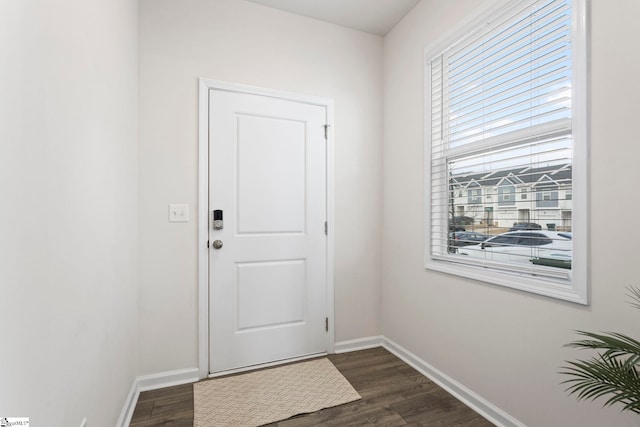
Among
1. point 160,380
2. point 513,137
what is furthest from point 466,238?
point 160,380

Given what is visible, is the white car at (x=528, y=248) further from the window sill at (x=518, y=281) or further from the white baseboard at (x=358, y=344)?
the white baseboard at (x=358, y=344)

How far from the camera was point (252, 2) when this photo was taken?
2316 millimetres

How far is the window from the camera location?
53.3 inches

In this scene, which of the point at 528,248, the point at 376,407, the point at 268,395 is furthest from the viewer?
the point at 268,395

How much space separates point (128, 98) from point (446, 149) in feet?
6.76

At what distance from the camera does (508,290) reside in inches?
64.7

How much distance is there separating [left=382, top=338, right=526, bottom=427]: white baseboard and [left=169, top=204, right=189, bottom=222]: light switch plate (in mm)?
1973

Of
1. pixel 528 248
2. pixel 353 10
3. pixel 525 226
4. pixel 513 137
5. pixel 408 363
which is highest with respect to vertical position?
pixel 353 10

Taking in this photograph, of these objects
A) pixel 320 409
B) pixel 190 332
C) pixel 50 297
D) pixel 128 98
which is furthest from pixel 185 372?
pixel 128 98

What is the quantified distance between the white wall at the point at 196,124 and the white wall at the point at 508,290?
8.2 inches

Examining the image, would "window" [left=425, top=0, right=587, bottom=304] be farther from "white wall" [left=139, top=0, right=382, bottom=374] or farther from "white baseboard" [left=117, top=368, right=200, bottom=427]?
"white baseboard" [left=117, top=368, right=200, bottom=427]

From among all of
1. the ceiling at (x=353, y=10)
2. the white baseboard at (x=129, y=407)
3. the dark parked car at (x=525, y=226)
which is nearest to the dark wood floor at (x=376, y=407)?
the white baseboard at (x=129, y=407)

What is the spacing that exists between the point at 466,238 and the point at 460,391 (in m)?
0.96

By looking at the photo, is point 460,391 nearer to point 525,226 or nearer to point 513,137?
point 525,226
